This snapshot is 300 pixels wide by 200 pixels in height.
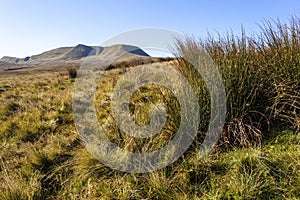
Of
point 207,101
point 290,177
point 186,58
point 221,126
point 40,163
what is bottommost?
point 40,163

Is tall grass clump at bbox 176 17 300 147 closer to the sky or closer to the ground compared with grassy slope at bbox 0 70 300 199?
closer to the sky

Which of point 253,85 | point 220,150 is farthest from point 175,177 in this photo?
point 253,85

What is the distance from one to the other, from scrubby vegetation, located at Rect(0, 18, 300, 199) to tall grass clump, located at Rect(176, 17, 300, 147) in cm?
1

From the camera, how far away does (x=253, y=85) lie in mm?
3066

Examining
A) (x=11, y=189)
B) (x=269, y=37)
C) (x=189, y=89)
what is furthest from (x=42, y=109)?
(x=269, y=37)

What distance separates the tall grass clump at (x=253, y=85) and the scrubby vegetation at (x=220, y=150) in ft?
0.04

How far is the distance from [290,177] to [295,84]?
1586mm

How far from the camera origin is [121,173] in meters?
2.62

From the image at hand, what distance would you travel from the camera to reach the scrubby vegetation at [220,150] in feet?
7.34

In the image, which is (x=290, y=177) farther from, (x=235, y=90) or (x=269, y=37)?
(x=269, y=37)

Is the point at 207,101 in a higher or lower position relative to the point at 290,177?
higher

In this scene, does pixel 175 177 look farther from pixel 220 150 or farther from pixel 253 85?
pixel 253 85

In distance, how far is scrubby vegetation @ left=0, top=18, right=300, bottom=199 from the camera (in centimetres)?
224

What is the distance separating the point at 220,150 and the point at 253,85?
3.16 feet
